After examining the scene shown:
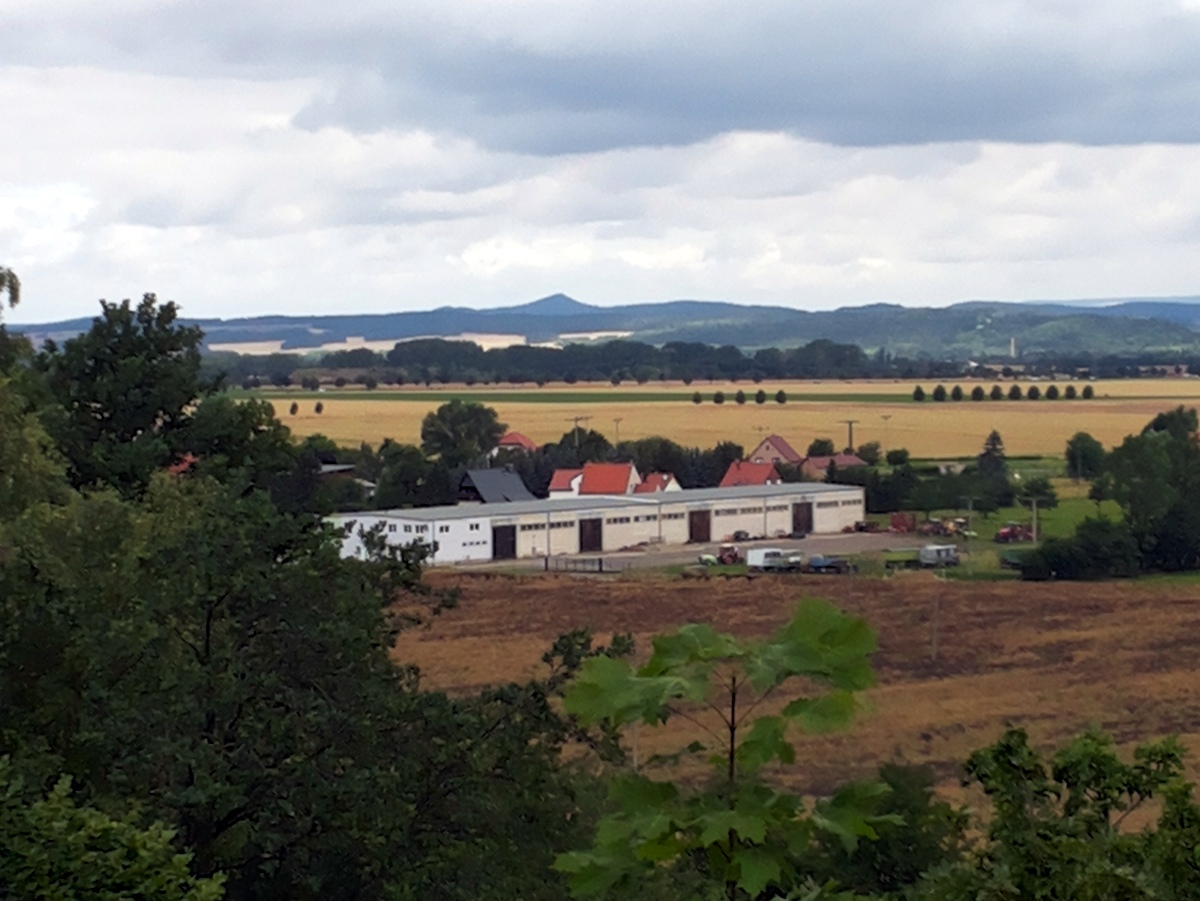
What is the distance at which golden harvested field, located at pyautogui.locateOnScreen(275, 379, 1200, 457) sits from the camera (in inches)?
4931

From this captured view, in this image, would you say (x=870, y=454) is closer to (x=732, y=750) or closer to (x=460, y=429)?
(x=460, y=429)

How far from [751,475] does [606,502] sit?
53.2 feet

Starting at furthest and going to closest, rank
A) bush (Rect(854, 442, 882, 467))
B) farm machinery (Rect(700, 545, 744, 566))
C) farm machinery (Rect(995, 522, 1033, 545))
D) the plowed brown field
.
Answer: bush (Rect(854, 442, 882, 467)), farm machinery (Rect(995, 522, 1033, 545)), farm machinery (Rect(700, 545, 744, 566)), the plowed brown field

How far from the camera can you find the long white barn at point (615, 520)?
69062mm

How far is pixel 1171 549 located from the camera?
6694 cm

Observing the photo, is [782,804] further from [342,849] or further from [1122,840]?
[342,849]

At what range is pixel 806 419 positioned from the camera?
14700 centimetres

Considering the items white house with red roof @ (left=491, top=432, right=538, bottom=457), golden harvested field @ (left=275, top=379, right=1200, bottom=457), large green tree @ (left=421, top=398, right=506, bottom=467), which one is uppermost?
large green tree @ (left=421, top=398, right=506, bottom=467)

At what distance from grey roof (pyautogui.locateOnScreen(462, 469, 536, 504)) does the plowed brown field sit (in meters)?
20.7

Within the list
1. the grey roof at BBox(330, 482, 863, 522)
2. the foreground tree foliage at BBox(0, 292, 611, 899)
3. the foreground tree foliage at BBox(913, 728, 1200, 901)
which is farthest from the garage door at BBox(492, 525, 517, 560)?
the foreground tree foliage at BBox(913, 728, 1200, 901)

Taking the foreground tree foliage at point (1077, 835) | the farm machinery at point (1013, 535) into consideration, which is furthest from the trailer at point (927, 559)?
the foreground tree foliage at point (1077, 835)

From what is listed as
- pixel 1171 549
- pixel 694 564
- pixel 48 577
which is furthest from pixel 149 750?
pixel 1171 549

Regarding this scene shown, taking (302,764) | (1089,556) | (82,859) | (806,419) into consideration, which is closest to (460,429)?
(806,419)

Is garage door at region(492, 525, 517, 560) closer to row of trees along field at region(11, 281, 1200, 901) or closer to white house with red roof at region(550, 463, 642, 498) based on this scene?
white house with red roof at region(550, 463, 642, 498)
